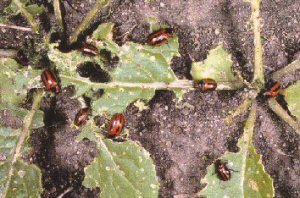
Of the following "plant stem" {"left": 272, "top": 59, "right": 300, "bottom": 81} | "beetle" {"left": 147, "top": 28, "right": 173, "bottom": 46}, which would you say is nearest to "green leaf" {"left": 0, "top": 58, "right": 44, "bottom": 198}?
"beetle" {"left": 147, "top": 28, "right": 173, "bottom": 46}

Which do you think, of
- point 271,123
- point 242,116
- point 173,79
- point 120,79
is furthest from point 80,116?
point 271,123

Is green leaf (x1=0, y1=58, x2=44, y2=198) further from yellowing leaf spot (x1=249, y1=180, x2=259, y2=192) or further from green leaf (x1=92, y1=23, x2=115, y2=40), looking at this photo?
yellowing leaf spot (x1=249, y1=180, x2=259, y2=192)

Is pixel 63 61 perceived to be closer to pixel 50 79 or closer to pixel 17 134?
pixel 50 79

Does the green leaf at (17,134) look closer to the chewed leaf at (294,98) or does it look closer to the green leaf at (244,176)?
the green leaf at (244,176)

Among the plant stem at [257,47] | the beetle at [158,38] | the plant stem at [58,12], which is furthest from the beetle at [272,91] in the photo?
the plant stem at [58,12]

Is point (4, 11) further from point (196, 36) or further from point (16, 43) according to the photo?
point (196, 36)

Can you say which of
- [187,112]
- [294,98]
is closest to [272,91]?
[294,98]
